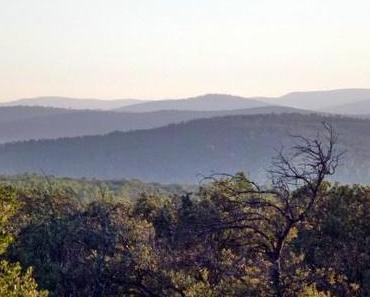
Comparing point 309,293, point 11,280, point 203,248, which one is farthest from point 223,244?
point 11,280

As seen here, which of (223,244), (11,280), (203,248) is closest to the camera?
(11,280)

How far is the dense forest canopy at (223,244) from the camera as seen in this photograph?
18.2 meters

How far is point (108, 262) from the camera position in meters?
23.9

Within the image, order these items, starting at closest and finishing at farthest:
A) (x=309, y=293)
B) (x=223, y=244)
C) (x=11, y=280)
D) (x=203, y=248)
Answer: (x=309, y=293)
(x=11, y=280)
(x=203, y=248)
(x=223, y=244)

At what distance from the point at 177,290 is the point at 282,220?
445 cm

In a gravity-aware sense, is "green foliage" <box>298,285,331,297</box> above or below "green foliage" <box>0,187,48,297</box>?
below

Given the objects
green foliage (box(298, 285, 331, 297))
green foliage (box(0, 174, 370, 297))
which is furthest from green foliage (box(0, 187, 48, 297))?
green foliage (box(298, 285, 331, 297))

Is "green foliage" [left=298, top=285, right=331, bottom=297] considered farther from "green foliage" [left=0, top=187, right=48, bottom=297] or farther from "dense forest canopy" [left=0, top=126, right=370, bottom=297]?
"green foliage" [left=0, top=187, right=48, bottom=297]

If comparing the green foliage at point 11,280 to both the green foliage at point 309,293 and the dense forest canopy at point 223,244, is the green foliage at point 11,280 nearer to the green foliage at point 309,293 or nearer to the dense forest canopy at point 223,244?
the dense forest canopy at point 223,244

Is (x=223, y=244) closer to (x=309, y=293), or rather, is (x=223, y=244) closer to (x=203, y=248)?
(x=203, y=248)

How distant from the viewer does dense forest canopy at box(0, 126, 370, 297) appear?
18.2 meters

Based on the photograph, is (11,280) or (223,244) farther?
(223,244)

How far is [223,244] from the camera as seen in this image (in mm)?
23094

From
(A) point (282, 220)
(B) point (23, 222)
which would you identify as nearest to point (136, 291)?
(A) point (282, 220)
